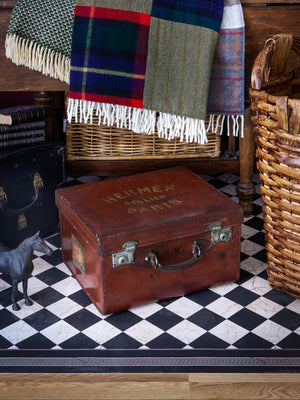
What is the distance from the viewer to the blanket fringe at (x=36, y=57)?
196cm

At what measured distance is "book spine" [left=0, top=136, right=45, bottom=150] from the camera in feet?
6.82

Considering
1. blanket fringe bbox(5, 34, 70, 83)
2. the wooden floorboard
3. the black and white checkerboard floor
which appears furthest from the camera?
blanket fringe bbox(5, 34, 70, 83)

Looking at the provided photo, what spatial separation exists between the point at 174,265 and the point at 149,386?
0.41 meters

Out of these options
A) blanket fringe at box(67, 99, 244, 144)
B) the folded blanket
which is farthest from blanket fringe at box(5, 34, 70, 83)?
the folded blanket

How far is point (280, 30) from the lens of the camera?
2.07 meters

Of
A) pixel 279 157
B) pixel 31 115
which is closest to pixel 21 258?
pixel 31 115

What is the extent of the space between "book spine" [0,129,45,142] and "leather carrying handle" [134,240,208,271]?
0.64 metres

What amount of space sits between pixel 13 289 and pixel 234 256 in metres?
0.69

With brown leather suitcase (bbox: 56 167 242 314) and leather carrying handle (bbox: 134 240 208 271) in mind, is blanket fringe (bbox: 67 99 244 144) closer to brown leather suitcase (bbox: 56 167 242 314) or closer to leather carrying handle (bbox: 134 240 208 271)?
brown leather suitcase (bbox: 56 167 242 314)

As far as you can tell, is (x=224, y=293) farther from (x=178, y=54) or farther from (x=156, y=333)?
(x=178, y=54)

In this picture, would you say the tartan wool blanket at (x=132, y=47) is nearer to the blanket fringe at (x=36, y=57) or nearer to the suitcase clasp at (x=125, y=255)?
the blanket fringe at (x=36, y=57)

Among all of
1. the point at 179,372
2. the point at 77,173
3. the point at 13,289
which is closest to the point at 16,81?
the point at 77,173

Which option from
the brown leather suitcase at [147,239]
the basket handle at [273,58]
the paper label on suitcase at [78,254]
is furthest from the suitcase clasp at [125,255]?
the basket handle at [273,58]

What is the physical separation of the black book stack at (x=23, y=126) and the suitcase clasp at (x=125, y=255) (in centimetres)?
60
